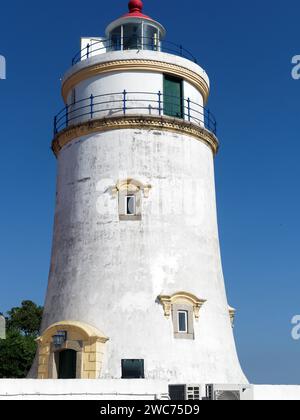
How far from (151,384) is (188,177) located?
9.45 metres

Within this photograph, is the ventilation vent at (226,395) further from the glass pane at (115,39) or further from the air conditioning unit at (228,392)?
the glass pane at (115,39)

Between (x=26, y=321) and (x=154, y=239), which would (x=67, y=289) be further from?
(x=26, y=321)

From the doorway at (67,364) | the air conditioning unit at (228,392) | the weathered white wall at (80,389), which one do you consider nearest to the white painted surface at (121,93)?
the doorway at (67,364)

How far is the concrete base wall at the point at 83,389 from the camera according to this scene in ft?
61.6

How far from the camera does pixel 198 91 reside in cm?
2998

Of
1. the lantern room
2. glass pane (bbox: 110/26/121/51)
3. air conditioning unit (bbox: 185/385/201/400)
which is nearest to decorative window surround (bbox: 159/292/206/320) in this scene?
air conditioning unit (bbox: 185/385/201/400)

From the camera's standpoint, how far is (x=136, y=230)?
26375mm

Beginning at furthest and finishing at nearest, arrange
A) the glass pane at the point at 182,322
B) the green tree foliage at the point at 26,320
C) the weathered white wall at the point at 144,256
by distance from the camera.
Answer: the green tree foliage at the point at 26,320 < the glass pane at the point at 182,322 < the weathered white wall at the point at 144,256

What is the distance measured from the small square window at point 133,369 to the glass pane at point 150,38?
13867mm

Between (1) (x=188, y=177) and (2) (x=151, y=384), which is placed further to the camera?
(1) (x=188, y=177)

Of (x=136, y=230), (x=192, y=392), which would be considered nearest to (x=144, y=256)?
(x=136, y=230)

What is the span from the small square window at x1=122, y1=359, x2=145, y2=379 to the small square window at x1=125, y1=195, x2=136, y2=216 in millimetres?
5866
